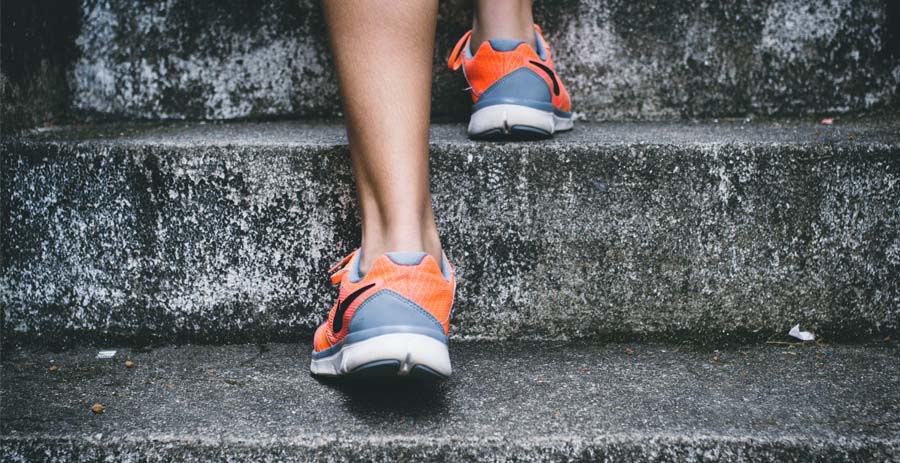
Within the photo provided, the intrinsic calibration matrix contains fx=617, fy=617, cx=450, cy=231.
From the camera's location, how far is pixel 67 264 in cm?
101

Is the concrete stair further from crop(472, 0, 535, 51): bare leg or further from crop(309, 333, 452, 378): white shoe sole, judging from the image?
crop(472, 0, 535, 51): bare leg

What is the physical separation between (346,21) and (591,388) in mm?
609

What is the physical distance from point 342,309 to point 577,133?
0.56 m

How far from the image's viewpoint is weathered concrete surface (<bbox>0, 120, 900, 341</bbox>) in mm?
997

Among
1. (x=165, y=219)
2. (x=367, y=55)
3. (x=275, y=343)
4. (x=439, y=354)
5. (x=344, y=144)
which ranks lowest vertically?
(x=275, y=343)

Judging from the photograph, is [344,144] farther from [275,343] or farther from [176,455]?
[176,455]

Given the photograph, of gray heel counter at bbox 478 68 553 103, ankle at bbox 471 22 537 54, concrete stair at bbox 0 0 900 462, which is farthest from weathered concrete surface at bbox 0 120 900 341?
ankle at bbox 471 22 537 54

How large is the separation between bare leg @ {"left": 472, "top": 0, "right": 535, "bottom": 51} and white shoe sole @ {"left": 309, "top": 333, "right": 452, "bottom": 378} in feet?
2.05

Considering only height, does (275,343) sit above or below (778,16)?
below

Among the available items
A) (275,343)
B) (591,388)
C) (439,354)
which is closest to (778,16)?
(591,388)

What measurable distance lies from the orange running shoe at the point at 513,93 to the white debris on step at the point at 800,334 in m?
0.51

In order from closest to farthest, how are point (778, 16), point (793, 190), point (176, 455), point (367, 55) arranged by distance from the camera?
point (176, 455)
point (367, 55)
point (793, 190)
point (778, 16)

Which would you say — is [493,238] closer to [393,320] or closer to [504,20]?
[393,320]

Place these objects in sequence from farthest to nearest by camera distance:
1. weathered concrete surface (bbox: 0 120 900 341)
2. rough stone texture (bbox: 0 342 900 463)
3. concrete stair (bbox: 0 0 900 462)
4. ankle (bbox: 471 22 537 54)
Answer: ankle (bbox: 471 22 537 54)
weathered concrete surface (bbox: 0 120 900 341)
concrete stair (bbox: 0 0 900 462)
rough stone texture (bbox: 0 342 900 463)
